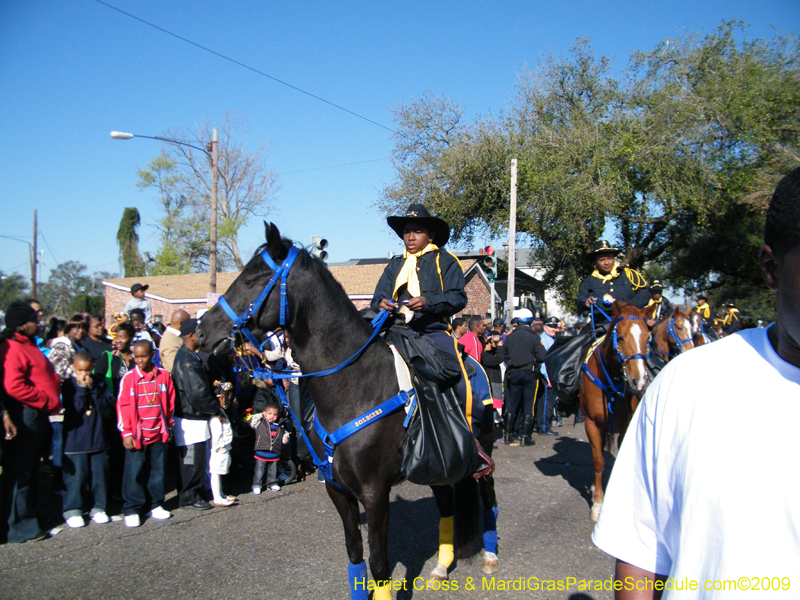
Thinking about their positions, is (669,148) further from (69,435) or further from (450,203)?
(69,435)

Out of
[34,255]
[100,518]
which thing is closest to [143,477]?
[100,518]

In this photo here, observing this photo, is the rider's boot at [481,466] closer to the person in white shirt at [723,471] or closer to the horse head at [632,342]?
the horse head at [632,342]

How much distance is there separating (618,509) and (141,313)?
30.0ft

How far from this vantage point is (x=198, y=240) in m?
42.5

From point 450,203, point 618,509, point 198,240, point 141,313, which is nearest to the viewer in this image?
point 618,509

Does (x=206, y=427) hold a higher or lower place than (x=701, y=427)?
lower

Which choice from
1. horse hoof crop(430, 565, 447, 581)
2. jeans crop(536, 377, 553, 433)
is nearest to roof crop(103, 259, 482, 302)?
jeans crop(536, 377, 553, 433)

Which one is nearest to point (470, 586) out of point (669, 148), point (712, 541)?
point (712, 541)

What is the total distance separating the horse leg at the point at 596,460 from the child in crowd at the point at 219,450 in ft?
13.9

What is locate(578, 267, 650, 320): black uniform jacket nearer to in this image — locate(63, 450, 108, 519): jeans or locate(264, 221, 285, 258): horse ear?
locate(264, 221, 285, 258): horse ear

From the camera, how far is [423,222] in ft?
13.5

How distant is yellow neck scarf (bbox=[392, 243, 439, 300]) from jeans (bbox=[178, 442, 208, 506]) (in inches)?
140

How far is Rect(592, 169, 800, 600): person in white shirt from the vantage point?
1055 mm

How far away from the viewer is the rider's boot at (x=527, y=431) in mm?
9562
